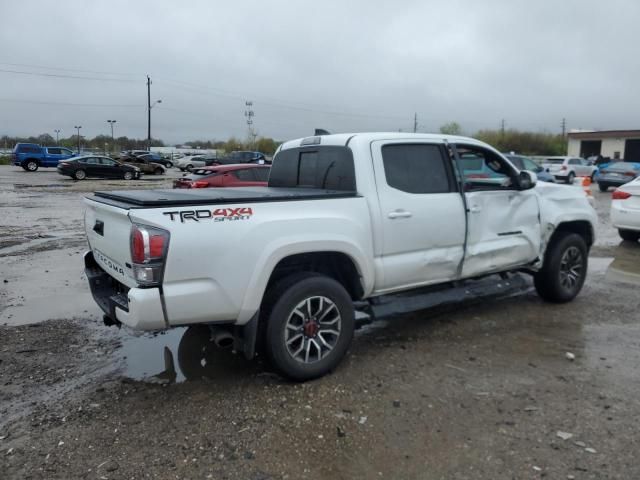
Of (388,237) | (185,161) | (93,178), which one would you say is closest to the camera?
(388,237)

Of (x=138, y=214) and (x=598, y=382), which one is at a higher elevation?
(x=138, y=214)

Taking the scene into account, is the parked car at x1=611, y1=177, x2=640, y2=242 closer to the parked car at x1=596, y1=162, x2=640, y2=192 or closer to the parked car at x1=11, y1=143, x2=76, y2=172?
the parked car at x1=596, y1=162, x2=640, y2=192

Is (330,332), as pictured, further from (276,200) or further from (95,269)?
(95,269)

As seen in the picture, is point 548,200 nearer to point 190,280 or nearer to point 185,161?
point 190,280

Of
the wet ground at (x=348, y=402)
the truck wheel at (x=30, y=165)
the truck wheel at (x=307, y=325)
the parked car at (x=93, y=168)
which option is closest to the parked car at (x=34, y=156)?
the truck wheel at (x=30, y=165)

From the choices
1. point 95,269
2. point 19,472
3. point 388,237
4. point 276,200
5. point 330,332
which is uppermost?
point 276,200

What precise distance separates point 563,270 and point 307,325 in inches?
142

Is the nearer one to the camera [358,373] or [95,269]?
[358,373]

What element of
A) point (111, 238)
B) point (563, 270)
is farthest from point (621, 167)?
point (111, 238)

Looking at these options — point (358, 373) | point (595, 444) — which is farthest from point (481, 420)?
point (358, 373)

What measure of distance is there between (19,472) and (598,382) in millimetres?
4039

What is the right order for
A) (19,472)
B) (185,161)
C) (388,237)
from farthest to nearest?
(185,161)
(388,237)
(19,472)

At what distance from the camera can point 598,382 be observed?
4230 millimetres

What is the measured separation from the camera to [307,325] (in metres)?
4.12
